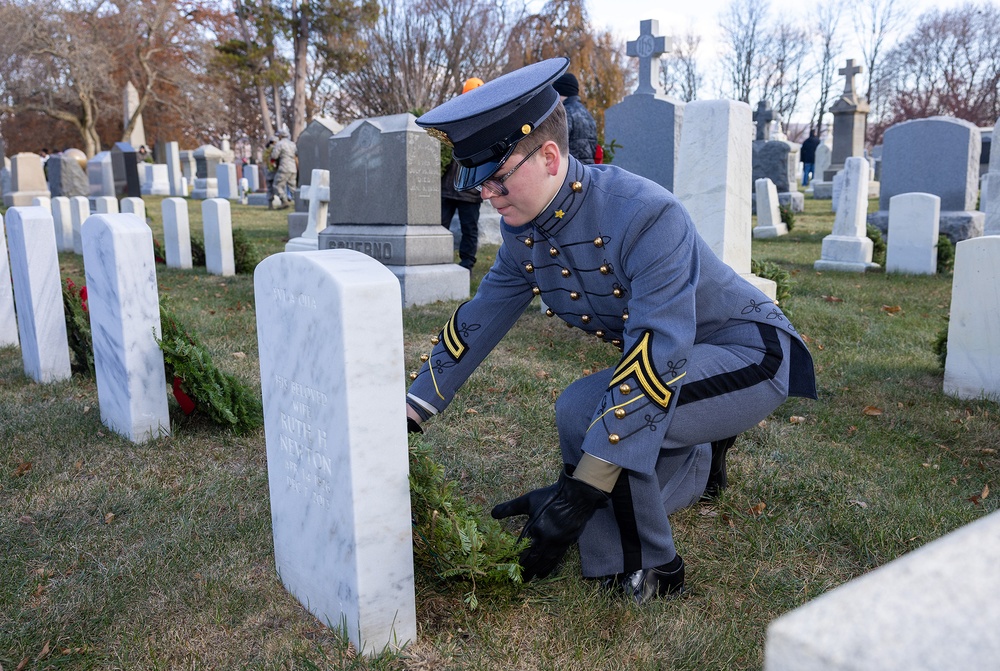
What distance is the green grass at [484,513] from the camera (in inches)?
85.9

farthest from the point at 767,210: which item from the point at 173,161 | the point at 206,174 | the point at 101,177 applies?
the point at 173,161

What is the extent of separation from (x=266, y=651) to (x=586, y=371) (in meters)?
3.03

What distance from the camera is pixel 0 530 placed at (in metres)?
2.85

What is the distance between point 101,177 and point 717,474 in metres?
18.4

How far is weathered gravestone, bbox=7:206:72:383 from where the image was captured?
4418 mm

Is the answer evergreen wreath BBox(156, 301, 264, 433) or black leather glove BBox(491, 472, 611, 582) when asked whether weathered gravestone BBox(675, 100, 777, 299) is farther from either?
black leather glove BBox(491, 472, 611, 582)

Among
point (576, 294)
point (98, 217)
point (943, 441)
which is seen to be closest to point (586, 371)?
point (943, 441)

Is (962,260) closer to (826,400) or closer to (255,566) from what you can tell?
(826,400)

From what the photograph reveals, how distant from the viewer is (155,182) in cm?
2723

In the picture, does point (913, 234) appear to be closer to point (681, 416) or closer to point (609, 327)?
point (609, 327)

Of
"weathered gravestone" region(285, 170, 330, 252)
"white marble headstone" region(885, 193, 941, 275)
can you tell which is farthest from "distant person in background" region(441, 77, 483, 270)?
"white marble headstone" region(885, 193, 941, 275)

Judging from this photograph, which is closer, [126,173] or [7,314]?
[7,314]

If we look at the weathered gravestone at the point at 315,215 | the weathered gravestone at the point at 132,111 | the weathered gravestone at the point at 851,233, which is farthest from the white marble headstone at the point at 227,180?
the weathered gravestone at the point at 851,233

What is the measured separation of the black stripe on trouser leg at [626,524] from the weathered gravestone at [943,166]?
32.1 feet
